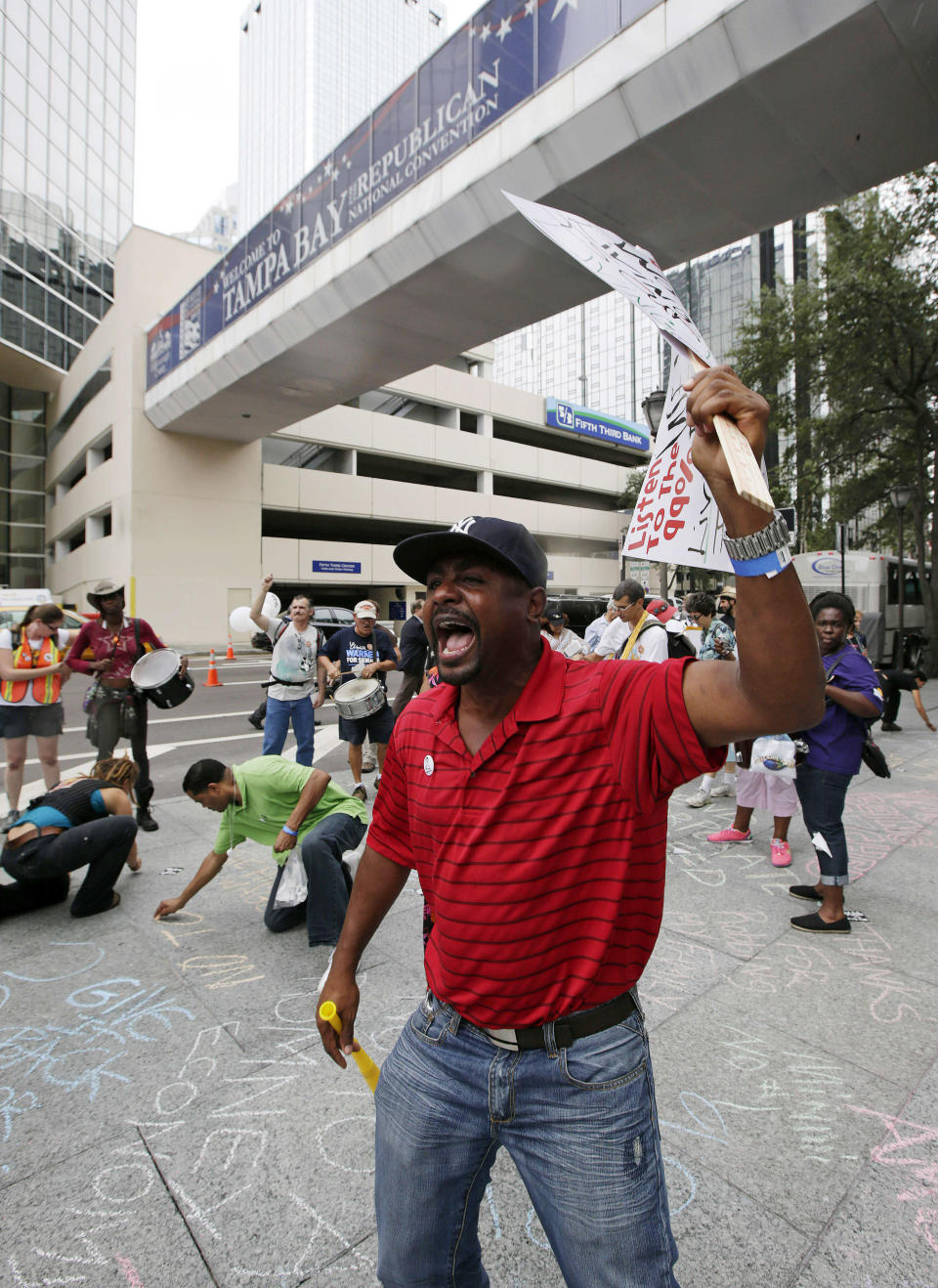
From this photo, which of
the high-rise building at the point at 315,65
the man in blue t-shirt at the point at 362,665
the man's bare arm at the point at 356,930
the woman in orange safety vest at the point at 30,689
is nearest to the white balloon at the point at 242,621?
the man in blue t-shirt at the point at 362,665

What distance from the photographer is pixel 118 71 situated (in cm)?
3806

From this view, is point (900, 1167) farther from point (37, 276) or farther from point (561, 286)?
point (37, 276)

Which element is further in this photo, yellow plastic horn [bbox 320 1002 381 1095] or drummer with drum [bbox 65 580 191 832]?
drummer with drum [bbox 65 580 191 832]

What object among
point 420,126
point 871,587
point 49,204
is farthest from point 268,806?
point 49,204

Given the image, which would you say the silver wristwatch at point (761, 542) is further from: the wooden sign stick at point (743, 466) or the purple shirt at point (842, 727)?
the purple shirt at point (842, 727)

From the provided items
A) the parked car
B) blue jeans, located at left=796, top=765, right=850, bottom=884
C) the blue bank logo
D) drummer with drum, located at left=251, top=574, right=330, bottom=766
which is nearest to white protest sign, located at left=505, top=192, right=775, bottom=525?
blue jeans, located at left=796, top=765, right=850, bottom=884

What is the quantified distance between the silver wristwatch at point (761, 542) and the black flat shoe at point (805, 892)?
396cm

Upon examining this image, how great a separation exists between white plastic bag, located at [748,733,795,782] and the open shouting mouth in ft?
12.5

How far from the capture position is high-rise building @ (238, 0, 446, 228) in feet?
417

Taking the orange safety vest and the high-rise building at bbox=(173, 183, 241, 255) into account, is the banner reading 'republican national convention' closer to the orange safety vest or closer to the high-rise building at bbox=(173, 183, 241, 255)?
the orange safety vest

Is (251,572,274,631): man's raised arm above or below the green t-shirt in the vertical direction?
above

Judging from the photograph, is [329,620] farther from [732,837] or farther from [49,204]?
[49,204]

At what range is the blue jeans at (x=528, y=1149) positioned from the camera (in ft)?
3.99

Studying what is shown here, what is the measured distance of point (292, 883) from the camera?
384cm
